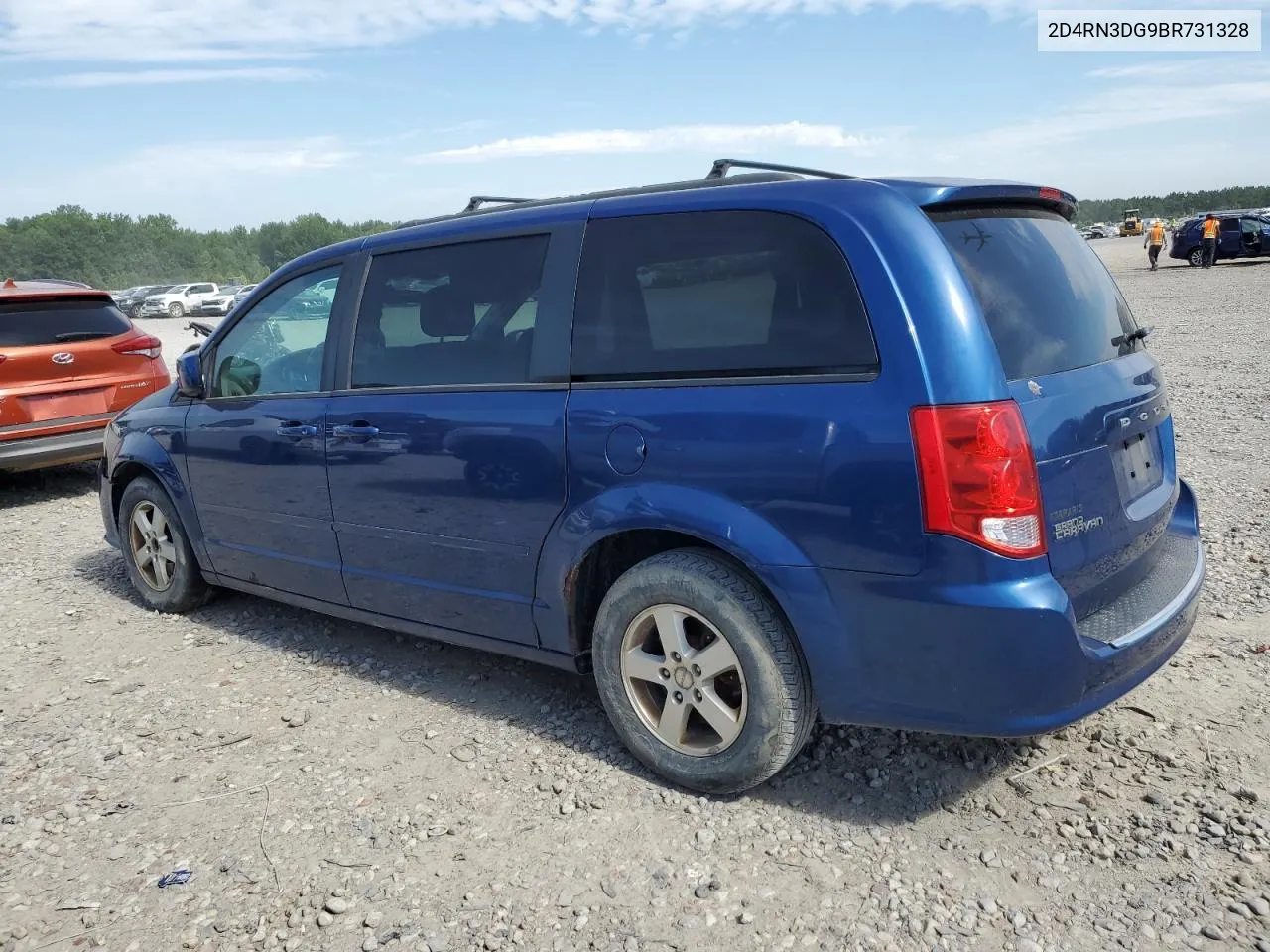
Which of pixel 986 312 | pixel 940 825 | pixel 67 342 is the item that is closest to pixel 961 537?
pixel 986 312

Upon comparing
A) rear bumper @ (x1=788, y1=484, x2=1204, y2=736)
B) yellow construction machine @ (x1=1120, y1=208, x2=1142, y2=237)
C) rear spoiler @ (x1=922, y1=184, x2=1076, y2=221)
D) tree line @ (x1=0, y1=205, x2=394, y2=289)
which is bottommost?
yellow construction machine @ (x1=1120, y1=208, x2=1142, y2=237)

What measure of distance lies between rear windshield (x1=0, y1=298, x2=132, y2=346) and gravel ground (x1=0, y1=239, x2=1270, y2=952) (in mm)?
4081

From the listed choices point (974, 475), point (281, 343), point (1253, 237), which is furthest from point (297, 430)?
point (1253, 237)

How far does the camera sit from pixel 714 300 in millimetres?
3143

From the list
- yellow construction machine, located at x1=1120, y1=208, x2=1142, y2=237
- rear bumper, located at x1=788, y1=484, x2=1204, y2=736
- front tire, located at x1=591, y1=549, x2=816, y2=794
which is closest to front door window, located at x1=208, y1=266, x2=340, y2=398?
front tire, located at x1=591, y1=549, x2=816, y2=794

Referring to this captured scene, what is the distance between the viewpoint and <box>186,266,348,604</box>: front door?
433 centimetres

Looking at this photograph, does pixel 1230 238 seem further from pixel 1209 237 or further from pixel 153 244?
pixel 153 244

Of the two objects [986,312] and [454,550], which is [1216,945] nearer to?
[986,312]

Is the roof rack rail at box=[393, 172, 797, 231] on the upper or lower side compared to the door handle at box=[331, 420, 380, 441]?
upper

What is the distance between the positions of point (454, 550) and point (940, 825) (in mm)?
1897

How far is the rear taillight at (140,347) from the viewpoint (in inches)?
330

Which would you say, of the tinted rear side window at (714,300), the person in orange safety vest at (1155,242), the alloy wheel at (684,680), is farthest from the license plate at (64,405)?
the person in orange safety vest at (1155,242)

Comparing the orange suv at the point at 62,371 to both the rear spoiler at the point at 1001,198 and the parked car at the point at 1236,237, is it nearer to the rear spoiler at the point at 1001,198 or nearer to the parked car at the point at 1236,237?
the rear spoiler at the point at 1001,198

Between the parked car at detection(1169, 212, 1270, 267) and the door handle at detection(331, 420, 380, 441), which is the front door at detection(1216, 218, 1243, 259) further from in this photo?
the door handle at detection(331, 420, 380, 441)
